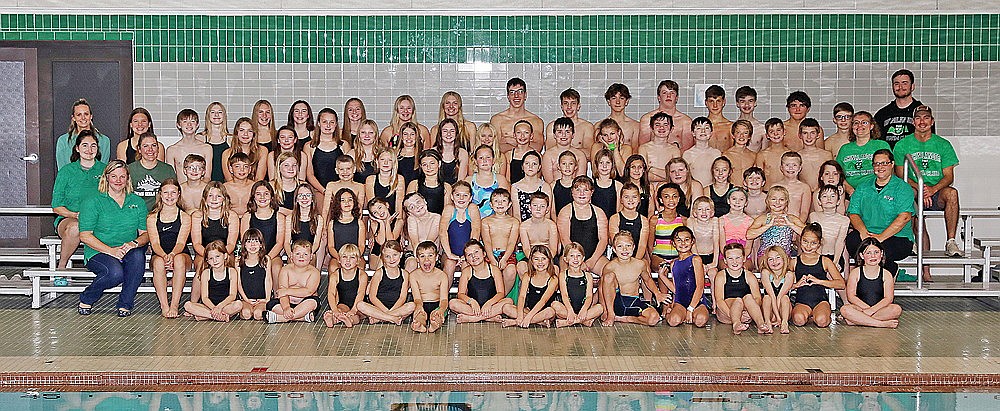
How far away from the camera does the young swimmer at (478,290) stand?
8070 millimetres

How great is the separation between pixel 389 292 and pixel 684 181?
7.99 feet

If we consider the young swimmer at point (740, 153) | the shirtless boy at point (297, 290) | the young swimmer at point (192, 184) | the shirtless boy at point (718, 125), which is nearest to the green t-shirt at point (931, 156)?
the young swimmer at point (740, 153)

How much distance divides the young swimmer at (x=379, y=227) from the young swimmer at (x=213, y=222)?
995mm

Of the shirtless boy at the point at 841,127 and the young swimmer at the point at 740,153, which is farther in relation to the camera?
the shirtless boy at the point at 841,127

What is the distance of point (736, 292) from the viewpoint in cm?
805

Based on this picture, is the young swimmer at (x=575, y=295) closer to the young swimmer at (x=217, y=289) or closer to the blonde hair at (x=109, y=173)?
the young swimmer at (x=217, y=289)

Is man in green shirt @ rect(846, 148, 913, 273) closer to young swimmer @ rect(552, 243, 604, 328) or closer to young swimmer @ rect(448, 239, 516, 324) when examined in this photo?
young swimmer @ rect(552, 243, 604, 328)

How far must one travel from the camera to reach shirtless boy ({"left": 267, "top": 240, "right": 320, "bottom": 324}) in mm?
8125

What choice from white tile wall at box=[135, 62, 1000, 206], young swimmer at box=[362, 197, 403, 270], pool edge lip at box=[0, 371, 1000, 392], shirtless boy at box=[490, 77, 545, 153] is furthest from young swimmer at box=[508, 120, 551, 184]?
pool edge lip at box=[0, 371, 1000, 392]

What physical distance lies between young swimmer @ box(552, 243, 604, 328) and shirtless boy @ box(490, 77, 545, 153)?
203 centimetres

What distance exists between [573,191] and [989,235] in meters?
4.99

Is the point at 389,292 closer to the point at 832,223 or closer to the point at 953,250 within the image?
the point at 832,223

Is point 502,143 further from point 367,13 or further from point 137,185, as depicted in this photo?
point 137,185

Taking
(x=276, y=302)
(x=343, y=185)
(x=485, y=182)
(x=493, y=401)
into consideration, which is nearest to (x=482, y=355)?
(x=493, y=401)
